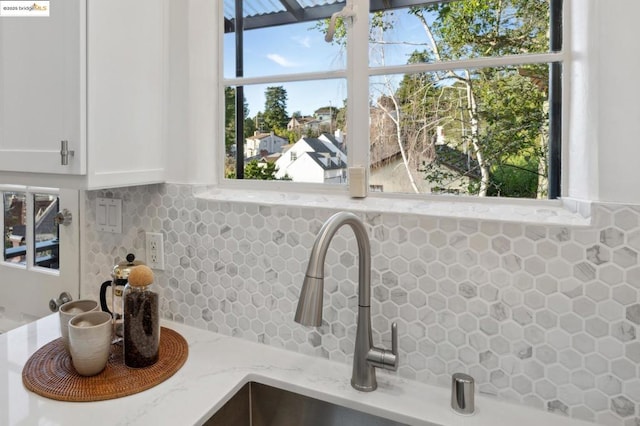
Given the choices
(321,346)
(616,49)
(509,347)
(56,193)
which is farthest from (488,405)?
(56,193)

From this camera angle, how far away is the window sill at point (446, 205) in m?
0.91

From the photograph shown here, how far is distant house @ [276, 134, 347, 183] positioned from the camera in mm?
1233

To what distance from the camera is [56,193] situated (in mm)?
1529

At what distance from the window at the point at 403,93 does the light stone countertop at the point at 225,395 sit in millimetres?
528

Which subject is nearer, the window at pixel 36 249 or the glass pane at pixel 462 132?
the glass pane at pixel 462 132

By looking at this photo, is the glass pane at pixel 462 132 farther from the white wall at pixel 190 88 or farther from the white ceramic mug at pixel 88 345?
the white ceramic mug at pixel 88 345

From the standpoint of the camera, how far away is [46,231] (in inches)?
62.1

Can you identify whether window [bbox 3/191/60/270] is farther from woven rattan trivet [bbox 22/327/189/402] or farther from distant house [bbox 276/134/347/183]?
distant house [bbox 276/134/347/183]

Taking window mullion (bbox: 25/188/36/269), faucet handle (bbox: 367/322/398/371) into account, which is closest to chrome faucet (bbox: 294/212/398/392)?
faucet handle (bbox: 367/322/398/371)

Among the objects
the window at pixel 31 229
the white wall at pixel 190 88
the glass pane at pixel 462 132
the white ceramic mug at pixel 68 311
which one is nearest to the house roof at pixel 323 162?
the glass pane at pixel 462 132

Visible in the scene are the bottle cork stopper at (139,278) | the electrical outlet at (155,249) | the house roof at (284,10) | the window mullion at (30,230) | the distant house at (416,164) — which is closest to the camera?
the bottle cork stopper at (139,278)

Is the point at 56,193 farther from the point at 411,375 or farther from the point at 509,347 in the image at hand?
the point at 509,347

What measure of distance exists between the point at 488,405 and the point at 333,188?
27.4 inches

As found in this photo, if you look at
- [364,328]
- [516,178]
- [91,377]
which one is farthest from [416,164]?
[91,377]
